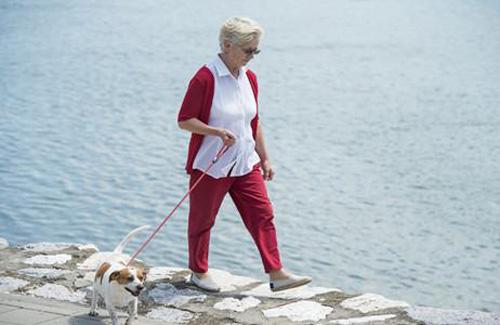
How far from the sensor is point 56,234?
12.0m

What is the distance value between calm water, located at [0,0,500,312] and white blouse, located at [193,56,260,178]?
4.71 m

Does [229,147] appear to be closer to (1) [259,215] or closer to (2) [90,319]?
(1) [259,215]

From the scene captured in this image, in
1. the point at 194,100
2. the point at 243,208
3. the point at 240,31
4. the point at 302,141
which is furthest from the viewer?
the point at 302,141

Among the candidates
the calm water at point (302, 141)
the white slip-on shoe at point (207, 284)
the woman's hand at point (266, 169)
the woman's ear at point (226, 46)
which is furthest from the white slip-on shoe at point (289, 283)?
the calm water at point (302, 141)

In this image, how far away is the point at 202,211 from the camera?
6629 millimetres

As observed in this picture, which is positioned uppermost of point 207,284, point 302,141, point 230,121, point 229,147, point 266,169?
point 230,121

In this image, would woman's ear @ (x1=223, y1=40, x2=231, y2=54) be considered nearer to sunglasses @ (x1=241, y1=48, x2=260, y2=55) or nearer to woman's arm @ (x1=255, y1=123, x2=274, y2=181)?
sunglasses @ (x1=241, y1=48, x2=260, y2=55)

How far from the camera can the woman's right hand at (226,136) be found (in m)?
6.26

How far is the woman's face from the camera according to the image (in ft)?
20.5

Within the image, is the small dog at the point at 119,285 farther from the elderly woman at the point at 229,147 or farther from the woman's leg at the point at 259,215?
the woman's leg at the point at 259,215

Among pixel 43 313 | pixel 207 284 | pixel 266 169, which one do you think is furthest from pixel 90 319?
pixel 266 169

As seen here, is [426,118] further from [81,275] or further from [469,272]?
[81,275]

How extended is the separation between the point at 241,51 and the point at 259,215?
38.0 inches

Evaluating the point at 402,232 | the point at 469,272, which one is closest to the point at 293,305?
the point at 469,272
